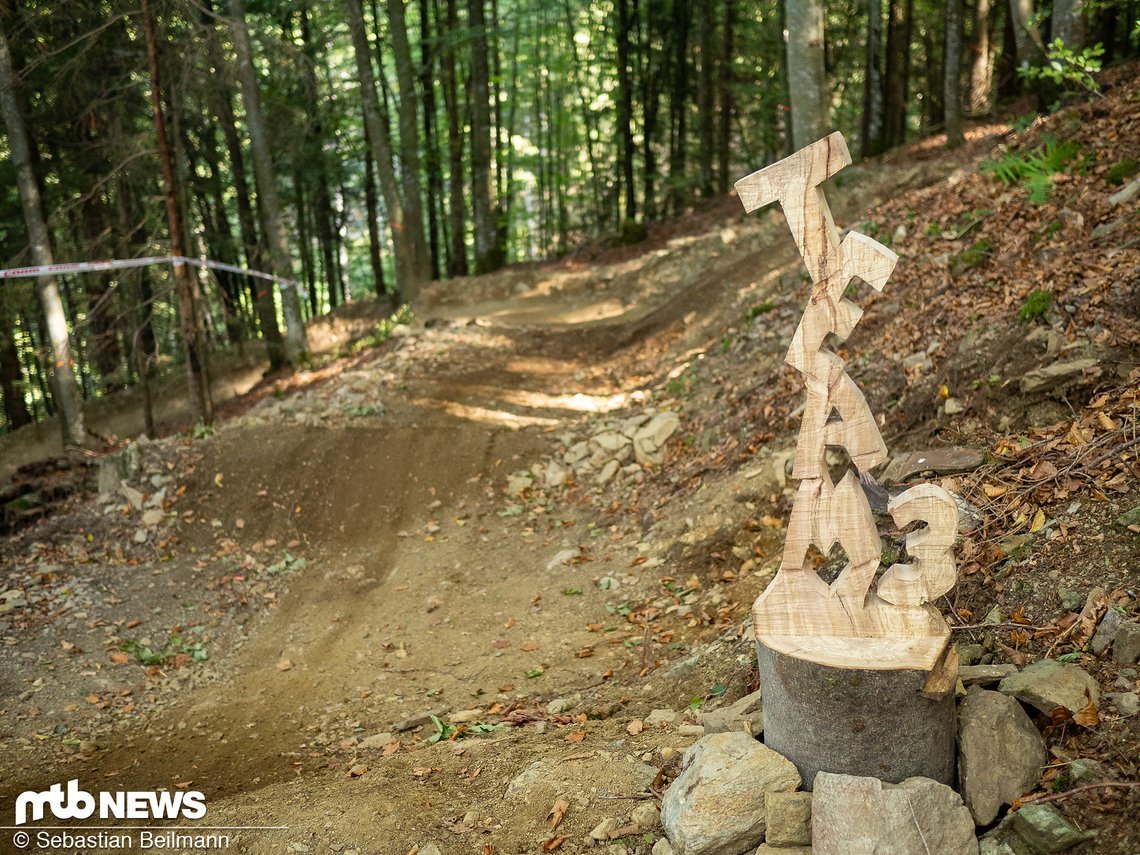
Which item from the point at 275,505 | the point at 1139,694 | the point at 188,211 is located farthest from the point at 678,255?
the point at 1139,694

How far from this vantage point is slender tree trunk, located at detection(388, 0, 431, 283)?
1658 cm

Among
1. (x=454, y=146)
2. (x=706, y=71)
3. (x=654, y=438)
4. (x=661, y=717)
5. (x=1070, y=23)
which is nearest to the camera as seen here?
(x=661, y=717)

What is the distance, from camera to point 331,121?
64.4ft

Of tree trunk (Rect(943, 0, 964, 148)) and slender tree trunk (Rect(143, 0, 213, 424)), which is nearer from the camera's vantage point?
slender tree trunk (Rect(143, 0, 213, 424))

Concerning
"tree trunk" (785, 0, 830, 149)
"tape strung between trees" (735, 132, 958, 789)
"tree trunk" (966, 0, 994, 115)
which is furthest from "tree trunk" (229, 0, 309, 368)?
"tree trunk" (966, 0, 994, 115)

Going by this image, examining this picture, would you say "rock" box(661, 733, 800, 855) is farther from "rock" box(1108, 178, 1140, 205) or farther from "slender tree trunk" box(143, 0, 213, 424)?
"slender tree trunk" box(143, 0, 213, 424)

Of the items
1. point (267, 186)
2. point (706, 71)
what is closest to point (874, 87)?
point (706, 71)

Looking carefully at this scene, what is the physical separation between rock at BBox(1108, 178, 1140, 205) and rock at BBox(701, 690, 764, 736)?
203 inches

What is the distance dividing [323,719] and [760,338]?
6308 mm

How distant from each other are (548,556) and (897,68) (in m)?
18.3

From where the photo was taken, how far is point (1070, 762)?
3051 mm

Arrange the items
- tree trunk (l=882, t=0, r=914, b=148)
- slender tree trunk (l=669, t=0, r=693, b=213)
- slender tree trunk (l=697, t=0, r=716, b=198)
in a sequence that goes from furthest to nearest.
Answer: slender tree trunk (l=669, t=0, r=693, b=213)
slender tree trunk (l=697, t=0, r=716, b=198)
tree trunk (l=882, t=0, r=914, b=148)

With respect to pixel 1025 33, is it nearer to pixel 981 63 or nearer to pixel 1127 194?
pixel 981 63

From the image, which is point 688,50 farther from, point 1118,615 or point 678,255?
point 1118,615
